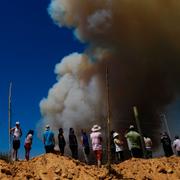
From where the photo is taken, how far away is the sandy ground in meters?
18.5

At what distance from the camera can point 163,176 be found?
21.1 metres

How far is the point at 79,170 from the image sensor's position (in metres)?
19.4

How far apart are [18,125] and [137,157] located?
6.32m

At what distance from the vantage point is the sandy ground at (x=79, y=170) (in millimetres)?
18531

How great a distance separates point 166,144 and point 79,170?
20.7 ft

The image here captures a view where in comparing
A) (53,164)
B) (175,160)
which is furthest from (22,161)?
(175,160)

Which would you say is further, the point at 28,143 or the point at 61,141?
the point at 61,141

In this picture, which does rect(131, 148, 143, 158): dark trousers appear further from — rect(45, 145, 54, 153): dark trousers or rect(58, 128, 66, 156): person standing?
rect(45, 145, 54, 153): dark trousers

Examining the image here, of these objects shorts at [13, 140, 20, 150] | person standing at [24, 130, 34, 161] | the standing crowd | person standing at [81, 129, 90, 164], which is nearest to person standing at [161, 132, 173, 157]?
the standing crowd

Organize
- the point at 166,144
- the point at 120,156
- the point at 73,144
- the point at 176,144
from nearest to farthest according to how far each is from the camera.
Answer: the point at 73,144, the point at 120,156, the point at 166,144, the point at 176,144

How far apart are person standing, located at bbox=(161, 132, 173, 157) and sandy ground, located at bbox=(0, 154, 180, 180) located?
1.68 meters

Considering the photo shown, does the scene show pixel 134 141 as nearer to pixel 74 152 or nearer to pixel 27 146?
pixel 74 152

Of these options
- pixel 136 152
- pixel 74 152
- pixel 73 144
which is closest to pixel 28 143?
pixel 73 144

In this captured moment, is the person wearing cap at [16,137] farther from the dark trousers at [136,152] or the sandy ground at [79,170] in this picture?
the dark trousers at [136,152]
